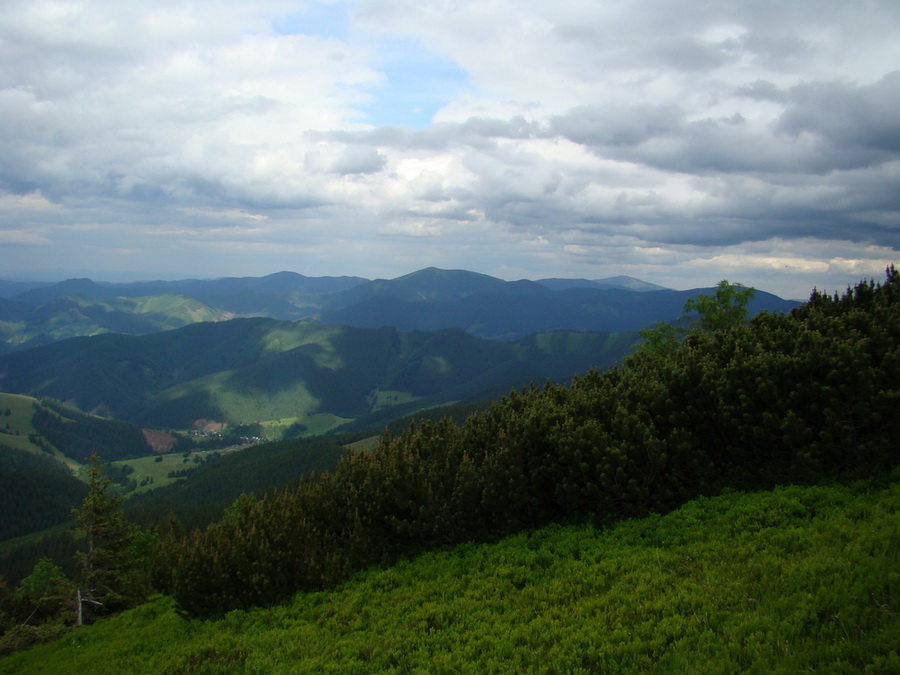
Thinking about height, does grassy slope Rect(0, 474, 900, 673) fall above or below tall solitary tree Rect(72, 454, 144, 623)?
above

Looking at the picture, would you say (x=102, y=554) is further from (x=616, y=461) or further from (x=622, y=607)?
(x=622, y=607)

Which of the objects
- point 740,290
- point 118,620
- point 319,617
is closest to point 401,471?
point 319,617

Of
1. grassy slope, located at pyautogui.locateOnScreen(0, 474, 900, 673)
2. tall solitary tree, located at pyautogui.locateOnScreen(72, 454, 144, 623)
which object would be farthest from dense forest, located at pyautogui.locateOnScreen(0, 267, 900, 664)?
tall solitary tree, located at pyautogui.locateOnScreen(72, 454, 144, 623)

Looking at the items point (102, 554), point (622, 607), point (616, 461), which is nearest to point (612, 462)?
point (616, 461)

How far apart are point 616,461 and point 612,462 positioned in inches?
6.1

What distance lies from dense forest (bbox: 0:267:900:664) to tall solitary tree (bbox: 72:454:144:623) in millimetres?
20491

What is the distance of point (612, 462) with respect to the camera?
1423cm

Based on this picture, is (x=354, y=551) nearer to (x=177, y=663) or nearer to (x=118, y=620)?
(x=177, y=663)

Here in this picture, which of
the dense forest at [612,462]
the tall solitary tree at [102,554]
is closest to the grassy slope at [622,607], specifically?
the dense forest at [612,462]

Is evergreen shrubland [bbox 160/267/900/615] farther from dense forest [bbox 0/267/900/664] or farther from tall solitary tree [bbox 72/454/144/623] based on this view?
tall solitary tree [bbox 72/454/144/623]

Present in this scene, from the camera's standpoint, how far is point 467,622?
10898mm

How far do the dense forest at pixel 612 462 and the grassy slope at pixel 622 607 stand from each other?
2.75ft

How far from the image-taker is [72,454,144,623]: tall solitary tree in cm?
3216

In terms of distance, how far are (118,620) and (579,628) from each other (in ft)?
70.2
